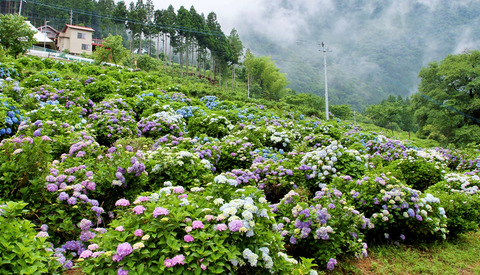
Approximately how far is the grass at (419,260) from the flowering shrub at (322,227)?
186 millimetres

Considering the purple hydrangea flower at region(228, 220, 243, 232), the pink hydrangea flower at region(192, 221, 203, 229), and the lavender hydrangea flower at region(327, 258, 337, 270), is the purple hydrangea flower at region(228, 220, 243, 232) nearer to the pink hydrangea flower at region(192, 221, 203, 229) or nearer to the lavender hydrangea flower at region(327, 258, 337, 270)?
the pink hydrangea flower at region(192, 221, 203, 229)

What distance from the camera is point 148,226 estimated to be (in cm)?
229

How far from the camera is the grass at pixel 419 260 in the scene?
3570 mm

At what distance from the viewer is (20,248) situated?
2209 mm

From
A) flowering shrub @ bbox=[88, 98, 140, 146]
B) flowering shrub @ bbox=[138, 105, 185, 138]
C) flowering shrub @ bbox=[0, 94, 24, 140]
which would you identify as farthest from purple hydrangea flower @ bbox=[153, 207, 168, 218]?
flowering shrub @ bbox=[138, 105, 185, 138]

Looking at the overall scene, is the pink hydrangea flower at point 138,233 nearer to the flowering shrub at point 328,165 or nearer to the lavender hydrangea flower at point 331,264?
the lavender hydrangea flower at point 331,264

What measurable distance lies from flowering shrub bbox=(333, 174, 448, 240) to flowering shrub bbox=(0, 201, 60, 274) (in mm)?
3602

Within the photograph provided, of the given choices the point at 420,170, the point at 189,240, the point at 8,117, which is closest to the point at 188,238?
the point at 189,240

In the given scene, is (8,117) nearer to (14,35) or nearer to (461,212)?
(461,212)

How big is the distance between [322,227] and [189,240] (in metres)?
1.66

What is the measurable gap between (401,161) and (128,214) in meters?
6.26

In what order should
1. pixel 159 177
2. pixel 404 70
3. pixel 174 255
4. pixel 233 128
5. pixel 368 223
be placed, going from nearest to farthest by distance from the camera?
pixel 174 255
pixel 368 223
pixel 159 177
pixel 233 128
pixel 404 70

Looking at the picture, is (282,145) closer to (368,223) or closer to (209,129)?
(209,129)

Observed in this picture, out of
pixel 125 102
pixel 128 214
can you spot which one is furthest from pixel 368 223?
pixel 125 102
